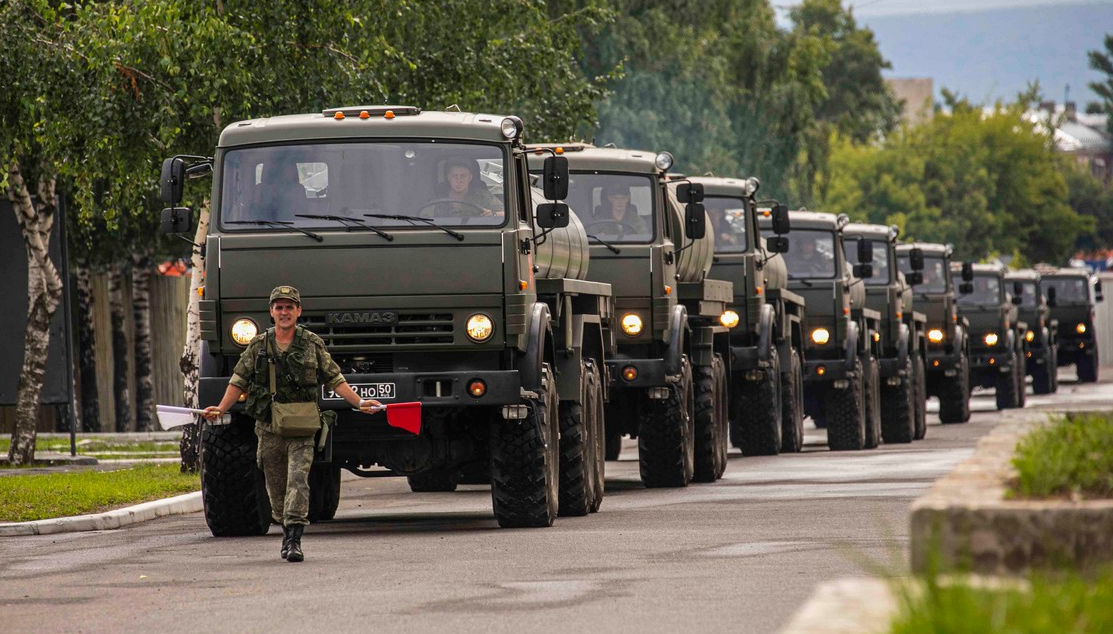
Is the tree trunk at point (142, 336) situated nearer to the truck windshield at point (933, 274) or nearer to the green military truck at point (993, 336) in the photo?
the truck windshield at point (933, 274)

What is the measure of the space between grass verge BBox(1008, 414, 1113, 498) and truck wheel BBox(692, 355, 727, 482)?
12.9 metres

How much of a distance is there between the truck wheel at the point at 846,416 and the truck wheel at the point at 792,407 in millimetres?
784

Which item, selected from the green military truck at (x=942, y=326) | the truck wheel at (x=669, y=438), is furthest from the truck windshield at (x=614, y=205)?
the green military truck at (x=942, y=326)

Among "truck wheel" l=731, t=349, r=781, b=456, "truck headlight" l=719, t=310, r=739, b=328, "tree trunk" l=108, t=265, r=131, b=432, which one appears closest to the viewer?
"truck headlight" l=719, t=310, r=739, b=328

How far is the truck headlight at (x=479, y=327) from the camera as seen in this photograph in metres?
14.3

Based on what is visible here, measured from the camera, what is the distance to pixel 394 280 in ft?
46.8

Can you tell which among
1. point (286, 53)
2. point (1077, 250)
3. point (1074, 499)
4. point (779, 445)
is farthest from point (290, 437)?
point (1077, 250)

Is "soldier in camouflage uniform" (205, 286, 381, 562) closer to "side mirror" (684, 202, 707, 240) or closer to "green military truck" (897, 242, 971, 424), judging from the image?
"side mirror" (684, 202, 707, 240)

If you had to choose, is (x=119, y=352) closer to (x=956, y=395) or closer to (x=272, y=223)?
(x=956, y=395)

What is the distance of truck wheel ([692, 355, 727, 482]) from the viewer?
67.3 feet

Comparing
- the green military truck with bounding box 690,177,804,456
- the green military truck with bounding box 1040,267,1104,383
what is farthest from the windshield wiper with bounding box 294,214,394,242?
the green military truck with bounding box 1040,267,1104,383

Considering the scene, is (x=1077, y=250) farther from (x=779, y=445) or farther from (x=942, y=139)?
(x=779, y=445)

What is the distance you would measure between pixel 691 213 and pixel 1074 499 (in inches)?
517

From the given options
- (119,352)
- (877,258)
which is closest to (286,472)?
(877,258)
